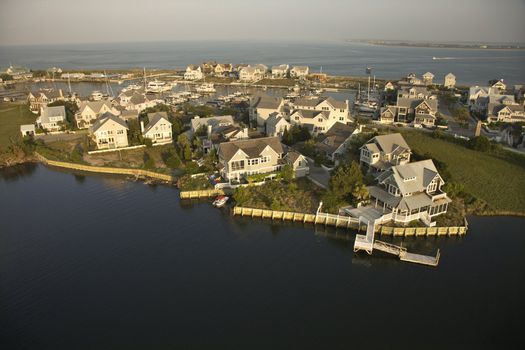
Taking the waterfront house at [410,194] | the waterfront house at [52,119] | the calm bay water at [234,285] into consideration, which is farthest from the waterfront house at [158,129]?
the waterfront house at [410,194]

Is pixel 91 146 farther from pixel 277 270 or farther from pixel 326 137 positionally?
pixel 277 270

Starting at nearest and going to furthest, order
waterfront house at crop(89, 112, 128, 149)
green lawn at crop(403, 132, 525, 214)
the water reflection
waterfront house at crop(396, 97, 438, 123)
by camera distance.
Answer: green lawn at crop(403, 132, 525, 214), the water reflection, waterfront house at crop(89, 112, 128, 149), waterfront house at crop(396, 97, 438, 123)

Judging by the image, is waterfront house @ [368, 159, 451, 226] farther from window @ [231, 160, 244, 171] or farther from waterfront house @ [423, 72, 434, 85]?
waterfront house @ [423, 72, 434, 85]

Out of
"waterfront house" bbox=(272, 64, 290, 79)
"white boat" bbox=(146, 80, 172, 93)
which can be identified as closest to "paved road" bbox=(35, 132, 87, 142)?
"white boat" bbox=(146, 80, 172, 93)

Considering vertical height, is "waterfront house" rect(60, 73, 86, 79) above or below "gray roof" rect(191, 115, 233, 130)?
above

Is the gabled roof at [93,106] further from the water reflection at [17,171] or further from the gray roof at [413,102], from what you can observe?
the gray roof at [413,102]

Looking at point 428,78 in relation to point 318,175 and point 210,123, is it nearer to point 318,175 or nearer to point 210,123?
point 210,123

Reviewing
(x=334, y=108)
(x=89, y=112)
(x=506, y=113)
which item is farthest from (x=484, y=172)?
(x=89, y=112)

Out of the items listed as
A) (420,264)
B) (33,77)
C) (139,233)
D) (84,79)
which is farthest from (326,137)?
(33,77)
